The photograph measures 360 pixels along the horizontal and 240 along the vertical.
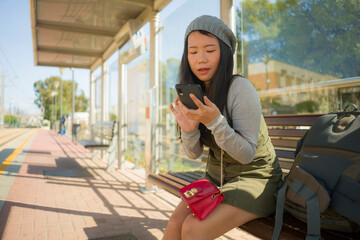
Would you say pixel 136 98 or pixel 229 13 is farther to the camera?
pixel 136 98

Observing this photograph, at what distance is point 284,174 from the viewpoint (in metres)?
2.20

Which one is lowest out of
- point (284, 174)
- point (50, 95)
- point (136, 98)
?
point (284, 174)

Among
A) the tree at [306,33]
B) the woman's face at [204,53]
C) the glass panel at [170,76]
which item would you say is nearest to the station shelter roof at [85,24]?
the glass panel at [170,76]

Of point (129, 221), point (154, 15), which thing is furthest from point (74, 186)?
point (154, 15)

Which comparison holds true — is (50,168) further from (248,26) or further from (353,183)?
(353,183)

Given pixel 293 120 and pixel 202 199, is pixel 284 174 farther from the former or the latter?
pixel 202 199

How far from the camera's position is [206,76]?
68.7 inches

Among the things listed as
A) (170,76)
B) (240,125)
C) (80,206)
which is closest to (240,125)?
(240,125)

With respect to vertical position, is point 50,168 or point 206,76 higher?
point 206,76

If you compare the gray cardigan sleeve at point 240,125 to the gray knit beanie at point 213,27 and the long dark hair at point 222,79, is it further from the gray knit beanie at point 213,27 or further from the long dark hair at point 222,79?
the gray knit beanie at point 213,27

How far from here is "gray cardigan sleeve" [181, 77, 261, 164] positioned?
1.41 metres

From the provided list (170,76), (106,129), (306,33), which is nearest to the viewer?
(306,33)

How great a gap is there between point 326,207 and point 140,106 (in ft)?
18.8

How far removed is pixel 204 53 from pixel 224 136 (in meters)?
0.57
